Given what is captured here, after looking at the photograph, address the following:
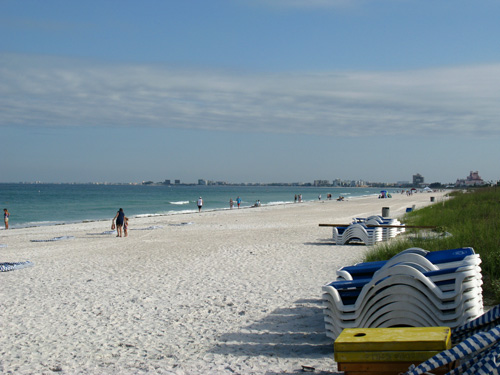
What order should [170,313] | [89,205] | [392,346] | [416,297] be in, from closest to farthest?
[392,346], [416,297], [170,313], [89,205]

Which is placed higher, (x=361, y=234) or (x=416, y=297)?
(x=416, y=297)

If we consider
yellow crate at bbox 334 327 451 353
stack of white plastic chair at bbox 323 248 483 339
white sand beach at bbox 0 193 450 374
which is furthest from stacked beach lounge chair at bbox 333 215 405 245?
yellow crate at bbox 334 327 451 353

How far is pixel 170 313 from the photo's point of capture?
7.53 m

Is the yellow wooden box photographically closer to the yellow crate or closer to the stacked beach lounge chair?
the yellow crate

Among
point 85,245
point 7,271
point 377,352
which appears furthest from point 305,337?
point 85,245

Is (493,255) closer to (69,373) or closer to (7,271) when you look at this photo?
(69,373)

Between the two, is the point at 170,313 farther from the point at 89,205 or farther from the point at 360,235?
the point at 89,205

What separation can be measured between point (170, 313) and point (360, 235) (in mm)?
9008

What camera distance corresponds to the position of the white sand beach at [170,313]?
5.43 meters

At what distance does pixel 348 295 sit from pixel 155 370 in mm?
2133

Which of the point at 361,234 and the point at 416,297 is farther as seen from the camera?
the point at 361,234

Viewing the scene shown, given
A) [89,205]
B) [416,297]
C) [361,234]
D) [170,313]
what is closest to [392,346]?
[416,297]

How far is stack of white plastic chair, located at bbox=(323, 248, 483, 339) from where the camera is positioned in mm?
5074

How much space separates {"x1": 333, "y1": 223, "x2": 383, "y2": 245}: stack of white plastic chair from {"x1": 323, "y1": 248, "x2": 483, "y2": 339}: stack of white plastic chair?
389 inches
